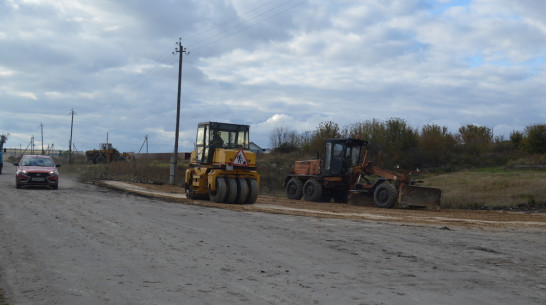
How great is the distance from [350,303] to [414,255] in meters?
3.58

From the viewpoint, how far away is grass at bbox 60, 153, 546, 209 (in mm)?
23266

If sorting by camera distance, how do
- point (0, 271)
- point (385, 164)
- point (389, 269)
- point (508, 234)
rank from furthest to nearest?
point (385, 164) → point (508, 234) → point (389, 269) → point (0, 271)

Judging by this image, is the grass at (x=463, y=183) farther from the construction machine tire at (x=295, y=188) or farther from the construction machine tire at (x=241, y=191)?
the construction machine tire at (x=241, y=191)

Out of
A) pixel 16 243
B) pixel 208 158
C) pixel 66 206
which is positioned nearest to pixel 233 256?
pixel 16 243

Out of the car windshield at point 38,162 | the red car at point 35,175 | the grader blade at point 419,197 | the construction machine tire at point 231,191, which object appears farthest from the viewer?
the car windshield at point 38,162

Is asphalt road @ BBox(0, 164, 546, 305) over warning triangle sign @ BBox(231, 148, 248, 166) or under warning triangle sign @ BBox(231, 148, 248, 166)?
under

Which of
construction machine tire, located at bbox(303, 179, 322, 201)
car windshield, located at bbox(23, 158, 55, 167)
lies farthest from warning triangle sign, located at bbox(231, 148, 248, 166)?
car windshield, located at bbox(23, 158, 55, 167)

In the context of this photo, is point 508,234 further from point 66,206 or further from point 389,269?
point 66,206

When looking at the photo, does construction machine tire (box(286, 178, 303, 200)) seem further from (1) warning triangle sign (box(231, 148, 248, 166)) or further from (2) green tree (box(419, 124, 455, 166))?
(2) green tree (box(419, 124, 455, 166))

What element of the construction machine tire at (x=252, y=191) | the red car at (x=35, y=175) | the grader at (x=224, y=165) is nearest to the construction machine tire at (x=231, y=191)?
the grader at (x=224, y=165)

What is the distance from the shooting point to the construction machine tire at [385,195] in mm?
20875

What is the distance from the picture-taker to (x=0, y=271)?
7.71m

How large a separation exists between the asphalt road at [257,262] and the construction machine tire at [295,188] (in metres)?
11.9

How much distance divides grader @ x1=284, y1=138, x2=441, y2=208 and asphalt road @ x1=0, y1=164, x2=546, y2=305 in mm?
7196
